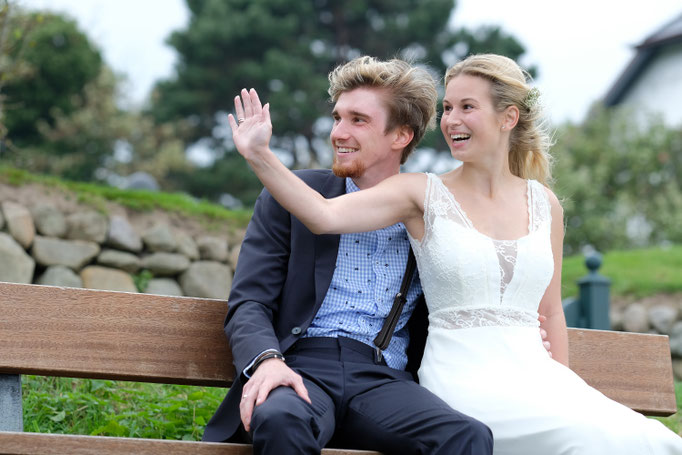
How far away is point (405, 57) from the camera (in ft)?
11.0

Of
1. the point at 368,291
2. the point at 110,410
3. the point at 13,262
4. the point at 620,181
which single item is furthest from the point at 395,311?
the point at 620,181

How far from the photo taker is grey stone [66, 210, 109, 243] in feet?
25.5

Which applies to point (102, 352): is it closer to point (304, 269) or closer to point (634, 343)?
point (304, 269)

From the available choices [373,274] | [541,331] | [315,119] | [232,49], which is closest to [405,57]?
[373,274]

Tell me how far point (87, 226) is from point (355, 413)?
5.70m

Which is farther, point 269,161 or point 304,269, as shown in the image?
point 304,269

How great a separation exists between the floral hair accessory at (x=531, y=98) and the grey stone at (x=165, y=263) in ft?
Result: 18.5

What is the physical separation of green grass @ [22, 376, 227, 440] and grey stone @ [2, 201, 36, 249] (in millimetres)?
3595

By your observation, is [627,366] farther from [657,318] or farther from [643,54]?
[643,54]

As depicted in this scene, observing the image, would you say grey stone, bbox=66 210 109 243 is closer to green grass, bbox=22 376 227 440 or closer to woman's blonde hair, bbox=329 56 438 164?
green grass, bbox=22 376 227 440

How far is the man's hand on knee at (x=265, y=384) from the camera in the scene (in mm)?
2418

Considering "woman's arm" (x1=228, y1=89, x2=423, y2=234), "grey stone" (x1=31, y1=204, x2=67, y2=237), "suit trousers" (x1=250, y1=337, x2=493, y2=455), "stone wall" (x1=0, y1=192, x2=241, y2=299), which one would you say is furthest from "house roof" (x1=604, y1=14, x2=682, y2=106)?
"suit trousers" (x1=250, y1=337, x2=493, y2=455)

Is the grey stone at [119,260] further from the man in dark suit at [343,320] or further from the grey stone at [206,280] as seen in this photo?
the man in dark suit at [343,320]

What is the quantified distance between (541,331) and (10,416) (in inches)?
71.5
